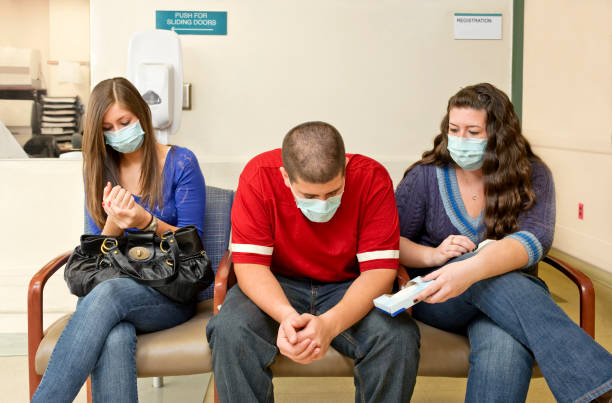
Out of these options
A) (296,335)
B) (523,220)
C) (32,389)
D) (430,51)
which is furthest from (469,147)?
(430,51)

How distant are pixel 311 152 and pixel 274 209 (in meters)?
0.31

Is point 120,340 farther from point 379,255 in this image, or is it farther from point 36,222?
point 36,222

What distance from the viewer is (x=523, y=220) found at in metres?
2.06

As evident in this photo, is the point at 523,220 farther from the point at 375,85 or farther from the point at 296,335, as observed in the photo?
the point at 375,85

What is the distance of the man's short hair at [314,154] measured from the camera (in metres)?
1.75

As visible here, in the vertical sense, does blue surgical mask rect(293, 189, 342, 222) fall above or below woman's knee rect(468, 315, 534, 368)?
above

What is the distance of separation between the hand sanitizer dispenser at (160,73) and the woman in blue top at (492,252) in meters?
1.63

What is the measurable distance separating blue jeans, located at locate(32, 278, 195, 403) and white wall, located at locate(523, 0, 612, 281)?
356cm

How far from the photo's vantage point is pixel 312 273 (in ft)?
6.74

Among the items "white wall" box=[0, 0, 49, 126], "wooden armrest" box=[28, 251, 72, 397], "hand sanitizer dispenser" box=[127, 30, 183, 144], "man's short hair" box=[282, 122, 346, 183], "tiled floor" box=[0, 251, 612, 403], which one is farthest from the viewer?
"white wall" box=[0, 0, 49, 126]

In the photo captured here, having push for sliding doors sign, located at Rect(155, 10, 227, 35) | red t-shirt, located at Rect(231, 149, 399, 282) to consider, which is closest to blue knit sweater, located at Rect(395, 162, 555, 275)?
red t-shirt, located at Rect(231, 149, 399, 282)

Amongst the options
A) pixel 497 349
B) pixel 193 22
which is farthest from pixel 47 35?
pixel 497 349

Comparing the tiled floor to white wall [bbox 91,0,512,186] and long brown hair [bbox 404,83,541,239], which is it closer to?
long brown hair [bbox 404,83,541,239]

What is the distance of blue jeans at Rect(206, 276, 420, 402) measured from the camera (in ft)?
5.79
